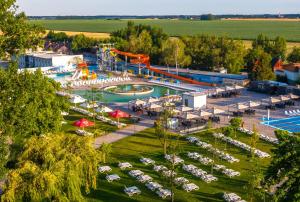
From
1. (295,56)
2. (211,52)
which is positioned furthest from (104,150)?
(295,56)

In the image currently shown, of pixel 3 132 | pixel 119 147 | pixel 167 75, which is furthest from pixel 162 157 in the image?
pixel 167 75

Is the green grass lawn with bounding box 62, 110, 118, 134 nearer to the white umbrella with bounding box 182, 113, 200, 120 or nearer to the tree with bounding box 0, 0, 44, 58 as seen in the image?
the white umbrella with bounding box 182, 113, 200, 120

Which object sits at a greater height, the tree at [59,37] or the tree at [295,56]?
the tree at [59,37]

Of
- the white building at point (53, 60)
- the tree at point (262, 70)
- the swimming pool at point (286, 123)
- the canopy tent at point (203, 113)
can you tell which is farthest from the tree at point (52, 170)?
the white building at point (53, 60)

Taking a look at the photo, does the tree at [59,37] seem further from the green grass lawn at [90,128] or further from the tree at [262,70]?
the green grass lawn at [90,128]

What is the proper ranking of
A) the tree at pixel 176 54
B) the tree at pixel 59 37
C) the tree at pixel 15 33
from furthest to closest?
the tree at pixel 59 37 → the tree at pixel 176 54 → the tree at pixel 15 33
